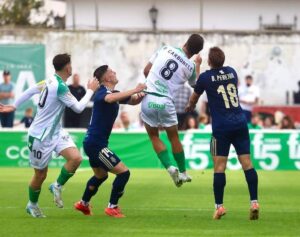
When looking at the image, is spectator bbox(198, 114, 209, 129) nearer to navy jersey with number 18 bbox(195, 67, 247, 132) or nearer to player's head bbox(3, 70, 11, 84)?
player's head bbox(3, 70, 11, 84)

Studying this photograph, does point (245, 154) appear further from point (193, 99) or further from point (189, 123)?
point (189, 123)

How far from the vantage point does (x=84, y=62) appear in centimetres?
4059

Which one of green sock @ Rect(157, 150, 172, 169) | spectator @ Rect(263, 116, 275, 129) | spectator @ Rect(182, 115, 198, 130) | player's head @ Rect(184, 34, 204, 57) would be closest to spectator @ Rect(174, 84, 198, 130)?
spectator @ Rect(182, 115, 198, 130)

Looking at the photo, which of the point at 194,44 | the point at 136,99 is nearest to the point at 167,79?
the point at 194,44

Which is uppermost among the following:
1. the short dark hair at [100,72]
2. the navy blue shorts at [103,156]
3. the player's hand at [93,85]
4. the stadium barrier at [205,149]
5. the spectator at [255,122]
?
the short dark hair at [100,72]

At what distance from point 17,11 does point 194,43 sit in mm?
42115

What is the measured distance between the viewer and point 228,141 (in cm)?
1591

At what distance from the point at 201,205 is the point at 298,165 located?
1160 cm

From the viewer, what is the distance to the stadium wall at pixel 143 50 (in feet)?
132

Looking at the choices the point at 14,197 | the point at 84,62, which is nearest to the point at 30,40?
the point at 84,62

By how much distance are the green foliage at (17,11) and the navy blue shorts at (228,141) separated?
42959 mm

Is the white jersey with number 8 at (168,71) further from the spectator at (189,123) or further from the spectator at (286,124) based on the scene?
the spectator at (286,124)

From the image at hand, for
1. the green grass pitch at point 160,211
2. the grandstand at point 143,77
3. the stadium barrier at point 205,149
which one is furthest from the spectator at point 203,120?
the green grass pitch at point 160,211

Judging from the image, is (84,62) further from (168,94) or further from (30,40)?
(168,94)
